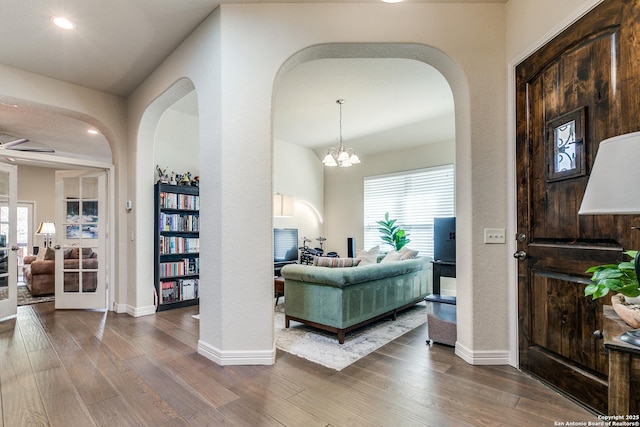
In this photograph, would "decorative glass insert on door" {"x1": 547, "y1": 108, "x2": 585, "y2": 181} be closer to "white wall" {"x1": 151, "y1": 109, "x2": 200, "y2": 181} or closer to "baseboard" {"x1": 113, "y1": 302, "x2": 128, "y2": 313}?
"white wall" {"x1": 151, "y1": 109, "x2": 200, "y2": 181}

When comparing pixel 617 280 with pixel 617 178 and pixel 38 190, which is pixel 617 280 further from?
pixel 38 190

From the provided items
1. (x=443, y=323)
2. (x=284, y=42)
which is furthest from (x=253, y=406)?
(x=284, y=42)

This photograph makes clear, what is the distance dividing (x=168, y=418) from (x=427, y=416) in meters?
1.46

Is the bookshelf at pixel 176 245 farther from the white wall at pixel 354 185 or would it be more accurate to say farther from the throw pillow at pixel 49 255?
the white wall at pixel 354 185

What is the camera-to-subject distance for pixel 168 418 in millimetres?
1779

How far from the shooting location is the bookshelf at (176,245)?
169 inches

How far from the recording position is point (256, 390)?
6.82ft

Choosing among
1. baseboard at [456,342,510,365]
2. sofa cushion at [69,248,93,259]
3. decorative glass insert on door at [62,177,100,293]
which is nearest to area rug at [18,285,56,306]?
decorative glass insert on door at [62,177,100,293]

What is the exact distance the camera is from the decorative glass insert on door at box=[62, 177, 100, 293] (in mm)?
4348

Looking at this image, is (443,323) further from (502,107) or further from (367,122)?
(367,122)

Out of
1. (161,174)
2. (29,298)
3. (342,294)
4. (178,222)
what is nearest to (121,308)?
(178,222)

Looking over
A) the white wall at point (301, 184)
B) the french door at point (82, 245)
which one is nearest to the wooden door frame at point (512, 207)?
the white wall at point (301, 184)

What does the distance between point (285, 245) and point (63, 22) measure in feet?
14.3

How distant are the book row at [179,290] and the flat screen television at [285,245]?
1614mm
